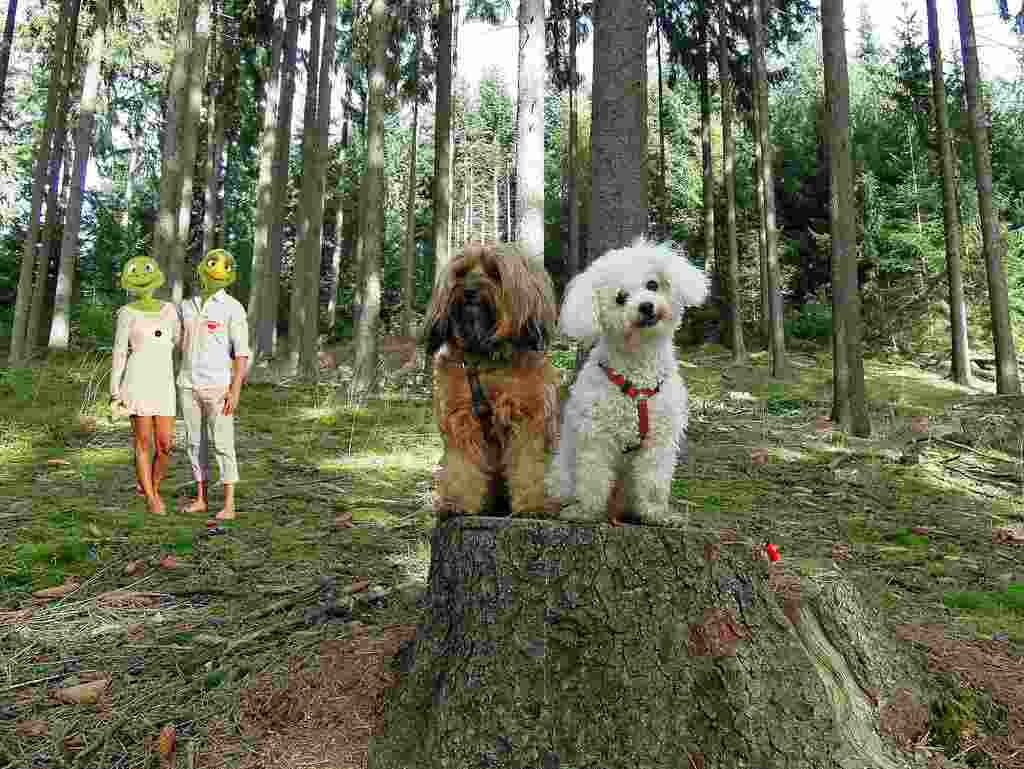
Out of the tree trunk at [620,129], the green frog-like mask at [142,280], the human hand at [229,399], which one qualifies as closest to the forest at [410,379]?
the tree trunk at [620,129]

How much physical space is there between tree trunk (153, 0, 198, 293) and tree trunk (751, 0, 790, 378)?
517 inches

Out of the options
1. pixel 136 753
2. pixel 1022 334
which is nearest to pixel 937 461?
pixel 136 753

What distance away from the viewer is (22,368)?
Result: 15.1 meters

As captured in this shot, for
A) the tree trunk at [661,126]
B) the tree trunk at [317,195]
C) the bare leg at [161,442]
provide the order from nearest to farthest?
the bare leg at [161,442]
the tree trunk at [317,195]
the tree trunk at [661,126]

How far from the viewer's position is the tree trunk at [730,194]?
20.4 m

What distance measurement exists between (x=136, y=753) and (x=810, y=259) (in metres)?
29.5

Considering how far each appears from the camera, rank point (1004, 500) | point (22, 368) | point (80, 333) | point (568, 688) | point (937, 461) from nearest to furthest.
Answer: point (568, 688) → point (1004, 500) → point (937, 461) → point (22, 368) → point (80, 333)

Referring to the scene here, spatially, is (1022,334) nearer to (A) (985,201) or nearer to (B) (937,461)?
(A) (985,201)

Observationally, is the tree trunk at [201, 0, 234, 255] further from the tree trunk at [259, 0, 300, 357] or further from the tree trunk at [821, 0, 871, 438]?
the tree trunk at [821, 0, 871, 438]

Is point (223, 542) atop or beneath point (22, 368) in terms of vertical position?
beneath

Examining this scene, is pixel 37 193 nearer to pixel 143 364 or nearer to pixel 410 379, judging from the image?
pixel 410 379

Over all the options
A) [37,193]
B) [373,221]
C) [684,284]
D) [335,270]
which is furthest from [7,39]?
[684,284]

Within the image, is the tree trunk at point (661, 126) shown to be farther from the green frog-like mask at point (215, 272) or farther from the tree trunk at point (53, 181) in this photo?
the green frog-like mask at point (215, 272)

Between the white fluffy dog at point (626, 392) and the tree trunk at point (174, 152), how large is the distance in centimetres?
1158
